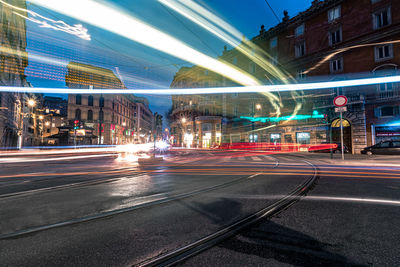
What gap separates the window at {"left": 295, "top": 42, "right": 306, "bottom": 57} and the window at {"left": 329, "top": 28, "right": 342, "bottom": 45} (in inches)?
133

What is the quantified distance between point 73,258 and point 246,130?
34106 millimetres

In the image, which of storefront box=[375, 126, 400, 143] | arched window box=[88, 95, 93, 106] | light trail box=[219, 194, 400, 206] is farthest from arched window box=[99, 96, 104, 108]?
storefront box=[375, 126, 400, 143]

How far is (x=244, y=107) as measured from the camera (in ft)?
118

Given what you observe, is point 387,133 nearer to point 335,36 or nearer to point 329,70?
point 329,70

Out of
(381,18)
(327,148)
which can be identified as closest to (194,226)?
(327,148)

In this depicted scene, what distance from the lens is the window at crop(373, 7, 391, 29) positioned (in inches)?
812

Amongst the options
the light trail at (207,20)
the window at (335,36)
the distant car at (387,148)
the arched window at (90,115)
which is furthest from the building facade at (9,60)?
the distant car at (387,148)

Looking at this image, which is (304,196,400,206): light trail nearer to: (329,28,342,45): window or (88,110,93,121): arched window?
(329,28,342,45): window

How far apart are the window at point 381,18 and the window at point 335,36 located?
11.0 ft

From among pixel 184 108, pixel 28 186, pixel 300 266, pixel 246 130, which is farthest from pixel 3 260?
pixel 184 108

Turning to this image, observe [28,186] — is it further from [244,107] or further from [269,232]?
[244,107]

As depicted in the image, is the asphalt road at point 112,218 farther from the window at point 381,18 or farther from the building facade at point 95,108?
the building facade at point 95,108

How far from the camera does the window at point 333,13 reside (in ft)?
79.5

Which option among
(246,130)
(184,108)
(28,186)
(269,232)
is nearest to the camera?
(269,232)
